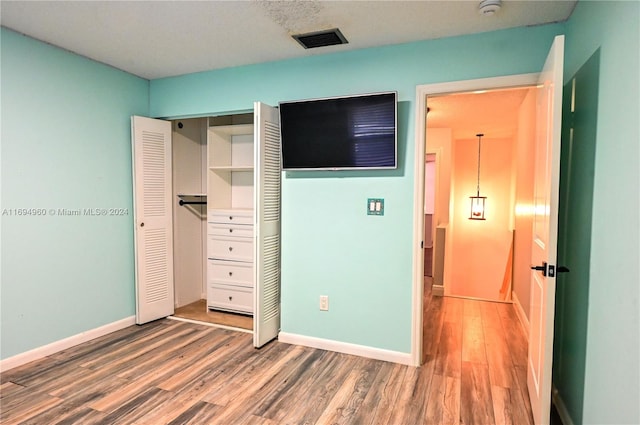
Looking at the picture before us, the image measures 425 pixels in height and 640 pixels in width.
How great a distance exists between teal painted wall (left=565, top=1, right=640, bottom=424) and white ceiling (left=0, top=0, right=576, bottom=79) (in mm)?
758

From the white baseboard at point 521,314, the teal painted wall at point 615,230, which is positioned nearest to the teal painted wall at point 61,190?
the teal painted wall at point 615,230

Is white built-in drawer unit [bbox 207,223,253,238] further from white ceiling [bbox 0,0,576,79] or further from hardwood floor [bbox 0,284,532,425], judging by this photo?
white ceiling [bbox 0,0,576,79]

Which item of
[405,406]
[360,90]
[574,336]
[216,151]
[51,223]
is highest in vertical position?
[360,90]

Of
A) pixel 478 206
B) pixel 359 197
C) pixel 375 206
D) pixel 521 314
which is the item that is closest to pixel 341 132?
pixel 359 197

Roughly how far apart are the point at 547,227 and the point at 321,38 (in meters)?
1.94

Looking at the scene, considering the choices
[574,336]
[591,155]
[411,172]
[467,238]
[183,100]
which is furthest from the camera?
[467,238]

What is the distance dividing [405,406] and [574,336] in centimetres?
104

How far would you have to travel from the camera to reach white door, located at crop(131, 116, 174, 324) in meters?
3.55

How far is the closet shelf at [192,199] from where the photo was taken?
4215 mm

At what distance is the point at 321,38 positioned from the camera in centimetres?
267

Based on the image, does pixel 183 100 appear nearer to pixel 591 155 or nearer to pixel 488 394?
pixel 591 155

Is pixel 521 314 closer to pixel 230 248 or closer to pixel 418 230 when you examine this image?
pixel 418 230

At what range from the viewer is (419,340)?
9.17ft

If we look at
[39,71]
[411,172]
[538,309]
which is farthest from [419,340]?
[39,71]
